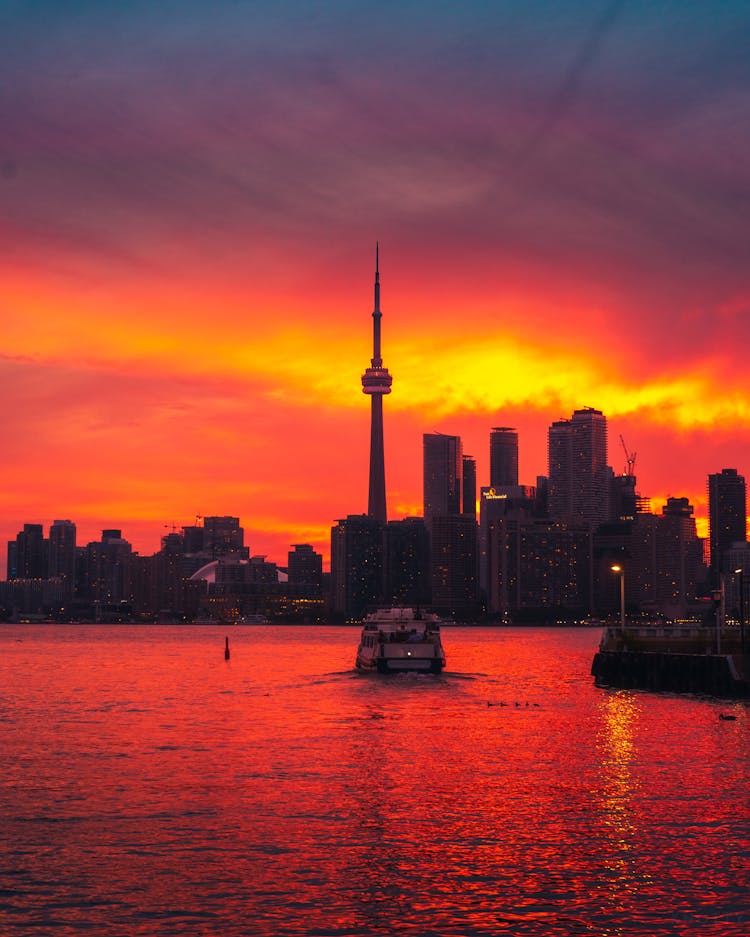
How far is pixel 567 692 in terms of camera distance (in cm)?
12162

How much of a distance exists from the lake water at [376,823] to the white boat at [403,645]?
35.7 meters

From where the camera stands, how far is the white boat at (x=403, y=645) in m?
130

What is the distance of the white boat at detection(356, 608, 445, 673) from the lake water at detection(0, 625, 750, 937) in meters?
35.7

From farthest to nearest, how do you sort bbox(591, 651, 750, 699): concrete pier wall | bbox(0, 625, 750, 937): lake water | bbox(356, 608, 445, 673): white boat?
bbox(356, 608, 445, 673): white boat < bbox(591, 651, 750, 699): concrete pier wall < bbox(0, 625, 750, 937): lake water

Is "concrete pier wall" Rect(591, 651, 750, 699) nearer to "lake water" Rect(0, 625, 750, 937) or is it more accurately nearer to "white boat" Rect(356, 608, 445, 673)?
"lake water" Rect(0, 625, 750, 937)

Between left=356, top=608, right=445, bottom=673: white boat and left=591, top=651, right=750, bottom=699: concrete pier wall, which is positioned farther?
left=356, top=608, right=445, bottom=673: white boat

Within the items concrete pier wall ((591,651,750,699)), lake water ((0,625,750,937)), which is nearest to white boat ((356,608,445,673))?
concrete pier wall ((591,651,750,699))

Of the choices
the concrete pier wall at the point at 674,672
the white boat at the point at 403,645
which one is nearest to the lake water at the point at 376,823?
the concrete pier wall at the point at 674,672

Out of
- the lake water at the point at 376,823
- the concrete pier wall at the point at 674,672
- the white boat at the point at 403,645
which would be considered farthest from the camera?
the white boat at the point at 403,645

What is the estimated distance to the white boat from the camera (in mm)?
129500

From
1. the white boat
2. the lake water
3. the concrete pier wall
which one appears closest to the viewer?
the lake water

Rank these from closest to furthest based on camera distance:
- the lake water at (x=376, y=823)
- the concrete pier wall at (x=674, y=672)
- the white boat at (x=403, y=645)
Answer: the lake water at (x=376, y=823) → the concrete pier wall at (x=674, y=672) → the white boat at (x=403, y=645)

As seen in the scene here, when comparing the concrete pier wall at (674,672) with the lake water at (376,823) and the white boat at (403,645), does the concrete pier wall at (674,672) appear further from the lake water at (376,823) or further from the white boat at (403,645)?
the white boat at (403,645)

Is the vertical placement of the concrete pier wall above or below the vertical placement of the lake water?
above
